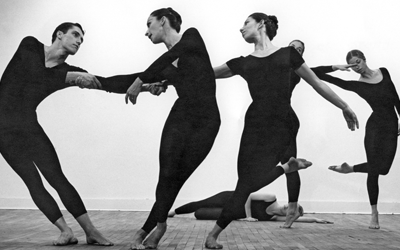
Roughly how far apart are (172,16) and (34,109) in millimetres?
1493

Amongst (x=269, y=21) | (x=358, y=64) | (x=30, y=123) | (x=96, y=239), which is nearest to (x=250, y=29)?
(x=269, y=21)

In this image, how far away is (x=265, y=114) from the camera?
464 centimetres

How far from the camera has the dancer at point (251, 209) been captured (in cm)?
522

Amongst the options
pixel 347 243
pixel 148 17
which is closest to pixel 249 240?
pixel 347 243

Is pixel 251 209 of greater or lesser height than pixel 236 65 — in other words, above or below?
below

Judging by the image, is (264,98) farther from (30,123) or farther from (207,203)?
(30,123)

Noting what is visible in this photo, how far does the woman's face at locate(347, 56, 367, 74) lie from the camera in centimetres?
556

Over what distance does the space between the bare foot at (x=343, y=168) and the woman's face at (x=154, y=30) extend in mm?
2402

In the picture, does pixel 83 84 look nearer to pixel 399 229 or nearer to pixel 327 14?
pixel 327 14

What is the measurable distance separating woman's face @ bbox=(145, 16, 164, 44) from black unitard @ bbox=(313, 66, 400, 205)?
182cm

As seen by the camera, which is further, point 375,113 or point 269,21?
point 375,113

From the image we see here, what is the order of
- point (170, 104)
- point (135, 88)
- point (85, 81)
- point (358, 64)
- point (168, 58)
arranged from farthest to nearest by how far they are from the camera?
point (358, 64) → point (170, 104) → point (85, 81) → point (135, 88) → point (168, 58)

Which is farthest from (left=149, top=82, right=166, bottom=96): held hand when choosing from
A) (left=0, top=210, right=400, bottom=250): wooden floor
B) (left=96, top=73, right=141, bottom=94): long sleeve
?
(left=0, top=210, right=400, bottom=250): wooden floor

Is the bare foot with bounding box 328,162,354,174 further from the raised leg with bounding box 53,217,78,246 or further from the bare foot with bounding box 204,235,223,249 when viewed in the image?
the raised leg with bounding box 53,217,78,246
